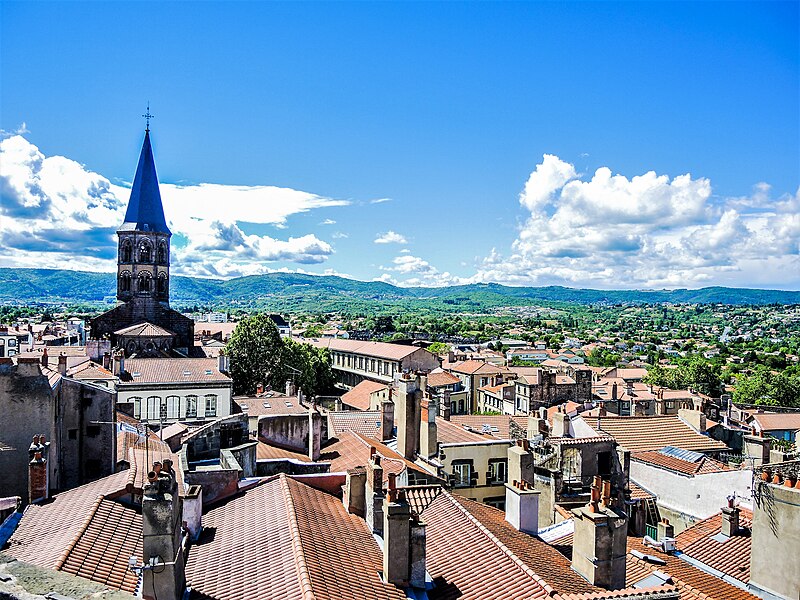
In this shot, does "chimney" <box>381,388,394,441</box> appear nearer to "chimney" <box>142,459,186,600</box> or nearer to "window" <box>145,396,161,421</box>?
"chimney" <box>142,459,186,600</box>

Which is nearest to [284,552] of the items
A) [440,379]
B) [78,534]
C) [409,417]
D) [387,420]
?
[78,534]

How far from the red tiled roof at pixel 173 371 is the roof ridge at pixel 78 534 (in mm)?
29040

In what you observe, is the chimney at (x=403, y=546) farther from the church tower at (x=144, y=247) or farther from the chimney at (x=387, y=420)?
the church tower at (x=144, y=247)

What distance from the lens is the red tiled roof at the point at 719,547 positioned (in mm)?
15359

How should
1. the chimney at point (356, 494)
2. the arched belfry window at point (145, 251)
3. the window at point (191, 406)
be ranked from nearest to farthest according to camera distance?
the chimney at point (356, 494), the window at point (191, 406), the arched belfry window at point (145, 251)

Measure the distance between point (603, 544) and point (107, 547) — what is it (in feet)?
29.4

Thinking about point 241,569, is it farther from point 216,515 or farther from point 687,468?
point 687,468

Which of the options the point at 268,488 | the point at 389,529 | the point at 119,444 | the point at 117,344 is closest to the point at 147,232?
the point at 117,344

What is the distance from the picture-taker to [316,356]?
8075 cm

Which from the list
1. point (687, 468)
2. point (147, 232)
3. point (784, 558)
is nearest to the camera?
point (784, 558)

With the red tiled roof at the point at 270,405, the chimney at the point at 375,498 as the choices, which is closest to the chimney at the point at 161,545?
the chimney at the point at 375,498

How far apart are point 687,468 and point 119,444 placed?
60.9 ft

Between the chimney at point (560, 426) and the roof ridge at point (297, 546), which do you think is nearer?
the roof ridge at point (297, 546)

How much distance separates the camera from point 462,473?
26.7 metres
